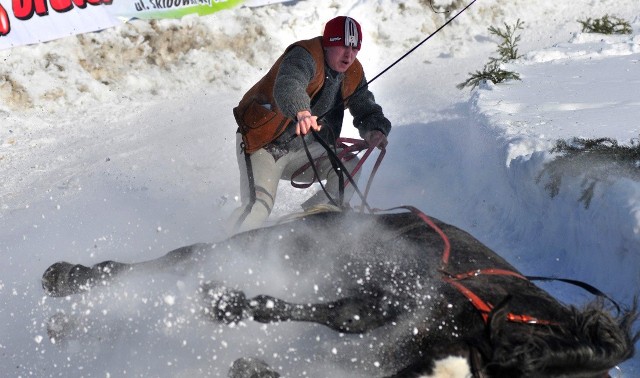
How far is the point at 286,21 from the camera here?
10.3 metres

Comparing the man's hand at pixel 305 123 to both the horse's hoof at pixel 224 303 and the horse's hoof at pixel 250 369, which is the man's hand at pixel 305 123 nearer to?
the horse's hoof at pixel 224 303

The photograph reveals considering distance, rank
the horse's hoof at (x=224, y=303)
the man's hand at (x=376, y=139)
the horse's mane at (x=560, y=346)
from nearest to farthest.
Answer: the horse's mane at (x=560, y=346) < the horse's hoof at (x=224, y=303) < the man's hand at (x=376, y=139)

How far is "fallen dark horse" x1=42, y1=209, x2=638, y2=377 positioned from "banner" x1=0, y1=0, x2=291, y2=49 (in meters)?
5.98

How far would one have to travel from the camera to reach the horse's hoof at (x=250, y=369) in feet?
10.4

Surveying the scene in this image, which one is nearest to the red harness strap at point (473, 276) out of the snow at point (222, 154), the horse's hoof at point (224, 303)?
the snow at point (222, 154)

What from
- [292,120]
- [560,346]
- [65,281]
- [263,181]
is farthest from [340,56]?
[560,346]

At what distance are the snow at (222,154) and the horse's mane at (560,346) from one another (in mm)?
940

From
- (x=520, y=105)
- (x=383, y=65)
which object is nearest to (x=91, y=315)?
(x=520, y=105)

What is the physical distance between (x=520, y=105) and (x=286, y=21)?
4.59 metres

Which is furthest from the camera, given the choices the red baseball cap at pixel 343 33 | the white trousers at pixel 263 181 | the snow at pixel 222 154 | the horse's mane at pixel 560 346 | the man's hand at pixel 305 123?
the white trousers at pixel 263 181

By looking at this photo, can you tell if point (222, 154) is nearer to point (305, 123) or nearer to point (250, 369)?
point (305, 123)

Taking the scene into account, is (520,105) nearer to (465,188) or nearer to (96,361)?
(465,188)

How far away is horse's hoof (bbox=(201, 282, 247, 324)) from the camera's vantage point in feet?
10.8

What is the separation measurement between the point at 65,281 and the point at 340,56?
1998mm
